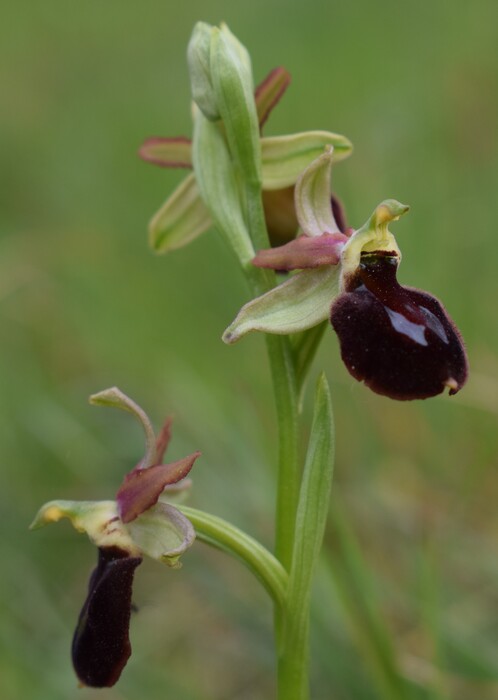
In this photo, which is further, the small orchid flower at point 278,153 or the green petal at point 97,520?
the small orchid flower at point 278,153

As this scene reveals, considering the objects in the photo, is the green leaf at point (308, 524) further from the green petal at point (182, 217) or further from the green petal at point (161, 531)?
the green petal at point (182, 217)

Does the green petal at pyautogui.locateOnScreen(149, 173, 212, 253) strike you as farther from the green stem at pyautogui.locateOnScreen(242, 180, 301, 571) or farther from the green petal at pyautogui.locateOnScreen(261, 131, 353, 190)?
the green stem at pyautogui.locateOnScreen(242, 180, 301, 571)

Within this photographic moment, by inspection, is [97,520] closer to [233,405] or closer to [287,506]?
[287,506]

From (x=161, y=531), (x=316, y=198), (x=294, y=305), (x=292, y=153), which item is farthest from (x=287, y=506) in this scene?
(x=292, y=153)

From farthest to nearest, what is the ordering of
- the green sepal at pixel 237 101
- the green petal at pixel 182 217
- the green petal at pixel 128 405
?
the green petal at pixel 182 217
the green sepal at pixel 237 101
the green petal at pixel 128 405

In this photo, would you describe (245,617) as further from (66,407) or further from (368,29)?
(368,29)

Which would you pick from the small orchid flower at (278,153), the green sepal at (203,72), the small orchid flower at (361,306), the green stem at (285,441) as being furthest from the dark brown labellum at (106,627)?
the green sepal at (203,72)
